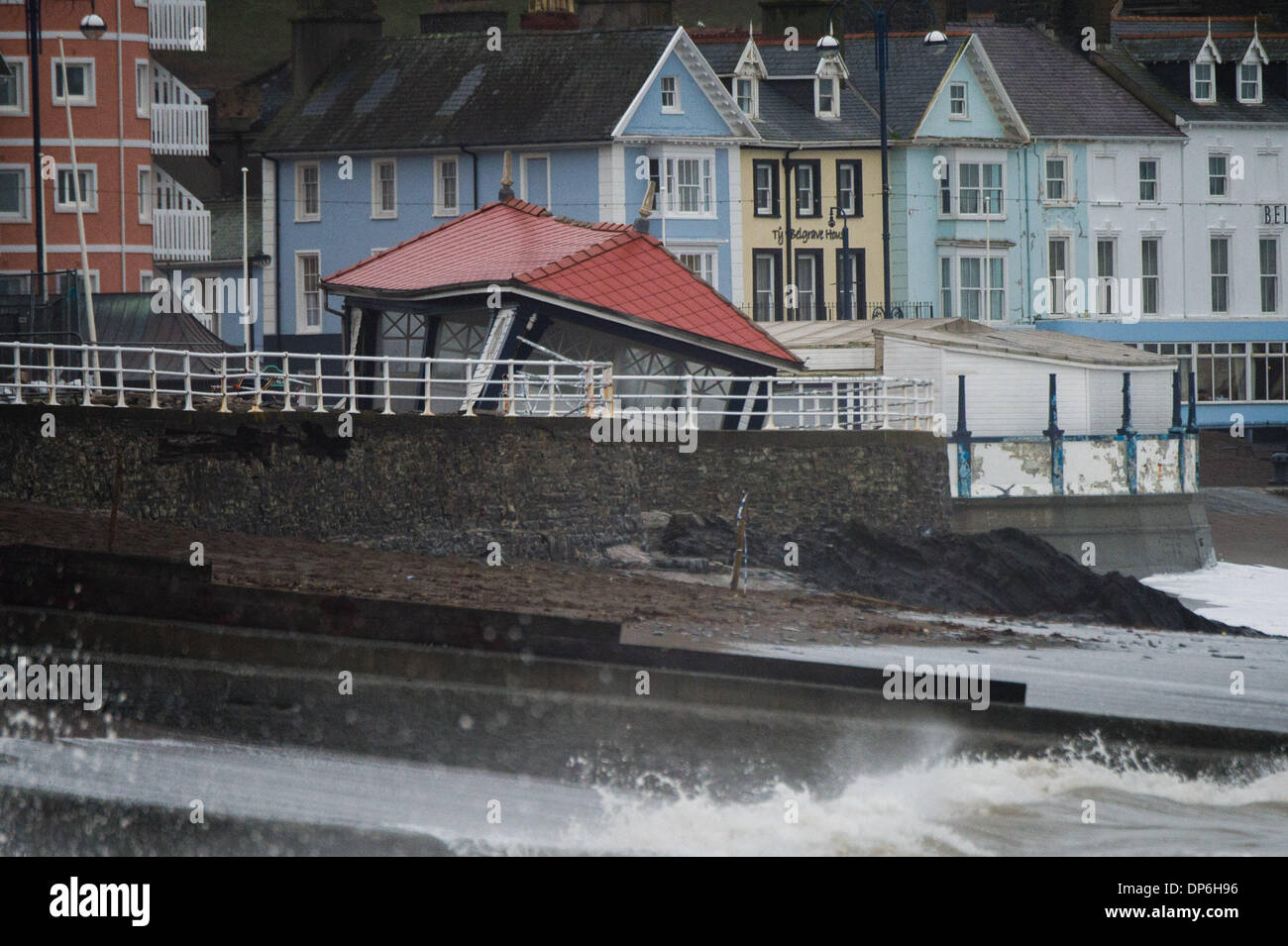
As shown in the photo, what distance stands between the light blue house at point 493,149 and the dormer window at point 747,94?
2062 mm

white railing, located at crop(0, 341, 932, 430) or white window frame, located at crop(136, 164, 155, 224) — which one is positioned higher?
white window frame, located at crop(136, 164, 155, 224)

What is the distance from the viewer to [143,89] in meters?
57.6

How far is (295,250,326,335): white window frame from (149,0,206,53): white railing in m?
6.30

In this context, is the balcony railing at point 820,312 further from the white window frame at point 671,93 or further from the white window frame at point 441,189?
the white window frame at point 441,189

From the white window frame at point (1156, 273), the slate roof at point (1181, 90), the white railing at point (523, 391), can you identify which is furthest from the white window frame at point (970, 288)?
the white railing at point (523, 391)

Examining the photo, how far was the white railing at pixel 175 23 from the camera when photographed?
5806 centimetres

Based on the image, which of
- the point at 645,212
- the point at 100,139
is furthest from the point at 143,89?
the point at 645,212

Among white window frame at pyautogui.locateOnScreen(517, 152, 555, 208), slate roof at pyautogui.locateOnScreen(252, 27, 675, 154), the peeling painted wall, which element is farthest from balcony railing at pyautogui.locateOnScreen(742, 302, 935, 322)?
the peeling painted wall

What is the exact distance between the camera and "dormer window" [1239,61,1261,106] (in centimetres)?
6550

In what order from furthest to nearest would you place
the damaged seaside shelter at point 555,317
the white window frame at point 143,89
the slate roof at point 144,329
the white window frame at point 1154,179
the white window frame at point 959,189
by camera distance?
the white window frame at point 1154,179, the white window frame at point 959,189, the white window frame at point 143,89, the slate roof at point 144,329, the damaged seaside shelter at point 555,317

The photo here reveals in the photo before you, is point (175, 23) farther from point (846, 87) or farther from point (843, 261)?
point (843, 261)

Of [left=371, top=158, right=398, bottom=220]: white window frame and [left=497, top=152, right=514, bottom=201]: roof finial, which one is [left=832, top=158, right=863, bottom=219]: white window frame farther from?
[left=497, top=152, right=514, bottom=201]: roof finial

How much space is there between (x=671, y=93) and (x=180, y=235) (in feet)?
45.7

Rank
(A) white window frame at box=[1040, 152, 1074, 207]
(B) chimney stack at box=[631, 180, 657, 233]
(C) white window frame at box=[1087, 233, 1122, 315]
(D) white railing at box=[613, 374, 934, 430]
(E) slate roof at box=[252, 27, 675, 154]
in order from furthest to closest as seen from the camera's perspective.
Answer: (C) white window frame at box=[1087, 233, 1122, 315], (A) white window frame at box=[1040, 152, 1074, 207], (E) slate roof at box=[252, 27, 675, 154], (B) chimney stack at box=[631, 180, 657, 233], (D) white railing at box=[613, 374, 934, 430]
